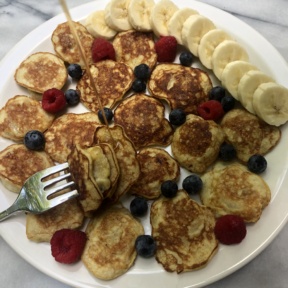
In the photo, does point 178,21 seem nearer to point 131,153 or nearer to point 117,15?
point 117,15

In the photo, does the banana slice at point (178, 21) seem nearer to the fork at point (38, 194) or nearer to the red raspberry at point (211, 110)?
the red raspberry at point (211, 110)

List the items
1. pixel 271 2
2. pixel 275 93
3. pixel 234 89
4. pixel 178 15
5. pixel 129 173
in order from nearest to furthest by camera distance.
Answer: pixel 129 173, pixel 275 93, pixel 234 89, pixel 178 15, pixel 271 2

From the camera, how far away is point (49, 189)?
169 centimetres

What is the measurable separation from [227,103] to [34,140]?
0.93m

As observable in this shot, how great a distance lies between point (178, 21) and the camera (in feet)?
6.59

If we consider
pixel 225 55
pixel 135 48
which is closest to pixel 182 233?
pixel 225 55

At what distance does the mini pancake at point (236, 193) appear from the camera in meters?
1.61

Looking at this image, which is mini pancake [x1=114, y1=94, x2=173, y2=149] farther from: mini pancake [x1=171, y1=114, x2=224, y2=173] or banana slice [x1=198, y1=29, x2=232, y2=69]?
banana slice [x1=198, y1=29, x2=232, y2=69]

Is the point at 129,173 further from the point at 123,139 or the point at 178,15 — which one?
the point at 178,15

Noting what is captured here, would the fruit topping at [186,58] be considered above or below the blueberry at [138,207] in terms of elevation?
above

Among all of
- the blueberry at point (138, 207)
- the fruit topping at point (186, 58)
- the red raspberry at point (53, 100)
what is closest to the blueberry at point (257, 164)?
the blueberry at point (138, 207)

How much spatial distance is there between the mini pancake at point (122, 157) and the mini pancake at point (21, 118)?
1.34 ft

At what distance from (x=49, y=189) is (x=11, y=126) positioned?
408 millimetres

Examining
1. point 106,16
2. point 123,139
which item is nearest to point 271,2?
point 106,16
